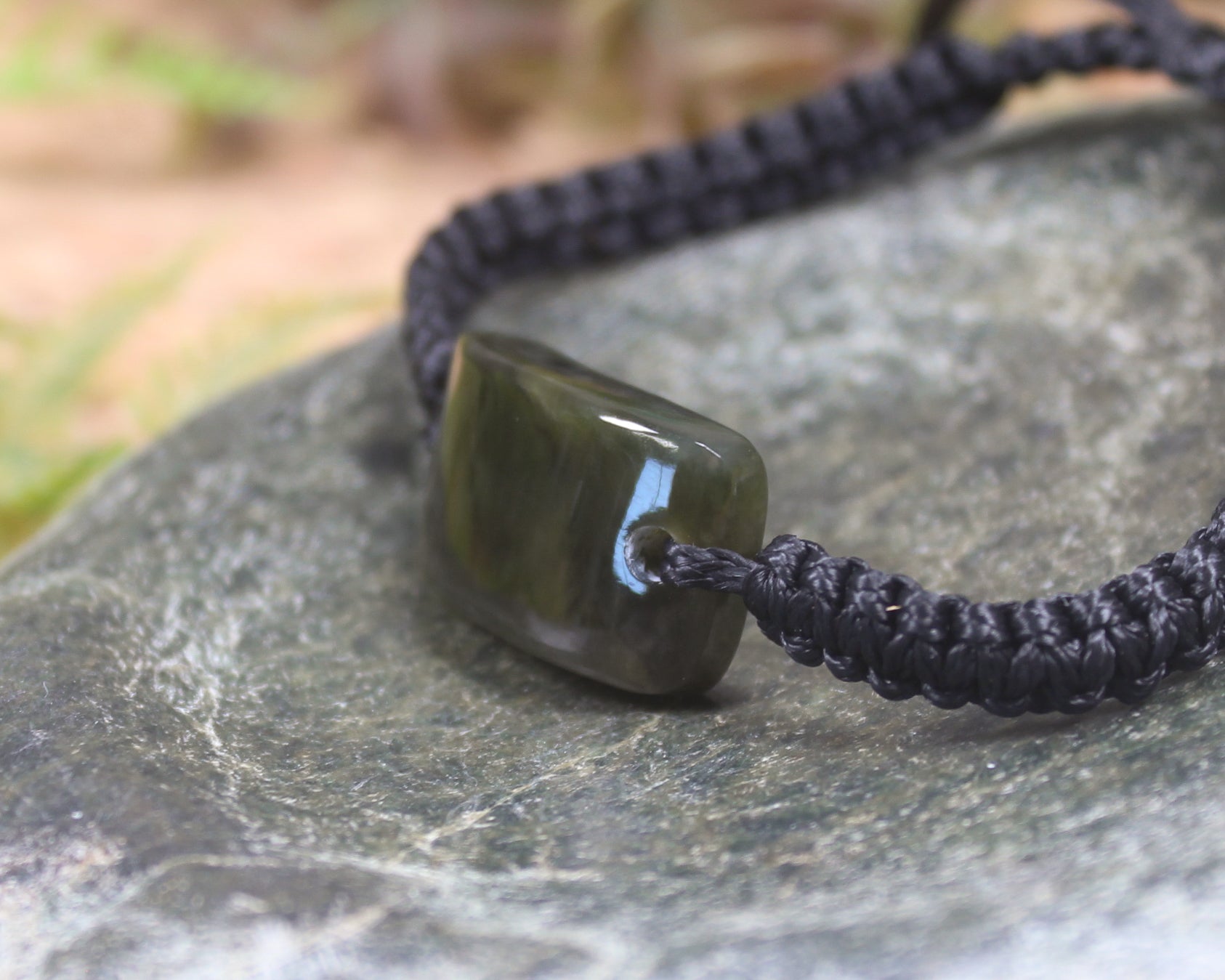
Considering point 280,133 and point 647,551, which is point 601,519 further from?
point 280,133

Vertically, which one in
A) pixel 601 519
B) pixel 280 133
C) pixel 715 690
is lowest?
pixel 715 690

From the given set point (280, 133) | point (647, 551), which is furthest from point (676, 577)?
point (280, 133)

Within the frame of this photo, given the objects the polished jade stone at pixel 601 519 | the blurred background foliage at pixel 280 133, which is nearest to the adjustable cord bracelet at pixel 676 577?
the polished jade stone at pixel 601 519

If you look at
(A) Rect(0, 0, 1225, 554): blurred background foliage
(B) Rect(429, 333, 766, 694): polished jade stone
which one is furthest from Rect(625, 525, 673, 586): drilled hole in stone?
(A) Rect(0, 0, 1225, 554): blurred background foliage

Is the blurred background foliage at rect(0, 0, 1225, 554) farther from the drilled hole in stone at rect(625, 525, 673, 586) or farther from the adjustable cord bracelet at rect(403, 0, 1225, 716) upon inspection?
the drilled hole in stone at rect(625, 525, 673, 586)

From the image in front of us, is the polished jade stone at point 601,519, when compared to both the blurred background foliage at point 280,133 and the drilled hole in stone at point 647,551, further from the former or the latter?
the blurred background foliage at point 280,133

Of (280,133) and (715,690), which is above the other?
(280,133)

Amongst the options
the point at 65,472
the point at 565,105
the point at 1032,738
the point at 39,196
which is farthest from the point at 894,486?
the point at 39,196
